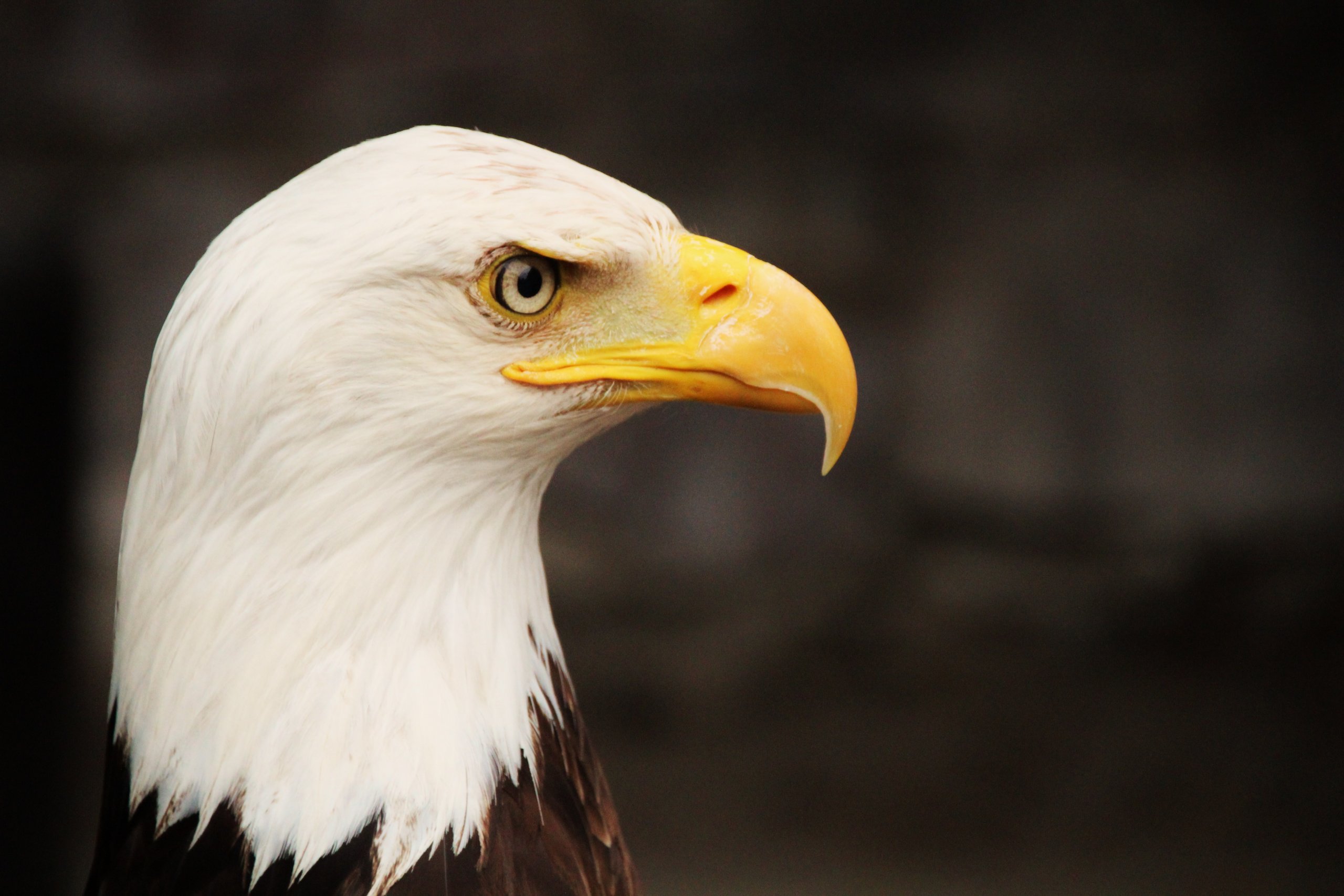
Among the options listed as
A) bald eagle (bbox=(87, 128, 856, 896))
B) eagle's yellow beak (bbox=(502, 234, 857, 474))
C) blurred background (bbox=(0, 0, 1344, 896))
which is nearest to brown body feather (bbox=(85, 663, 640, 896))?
bald eagle (bbox=(87, 128, 856, 896))

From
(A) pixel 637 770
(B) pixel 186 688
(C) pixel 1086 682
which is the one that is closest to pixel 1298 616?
(C) pixel 1086 682

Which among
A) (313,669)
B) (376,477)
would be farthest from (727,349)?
(313,669)

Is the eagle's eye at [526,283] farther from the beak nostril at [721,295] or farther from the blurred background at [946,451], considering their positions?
the blurred background at [946,451]

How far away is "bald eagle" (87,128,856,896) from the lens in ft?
3.10

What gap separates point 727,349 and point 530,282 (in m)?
0.18

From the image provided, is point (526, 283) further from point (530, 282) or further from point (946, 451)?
point (946, 451)

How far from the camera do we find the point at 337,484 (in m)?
0.97

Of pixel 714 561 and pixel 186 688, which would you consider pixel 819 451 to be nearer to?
pixel 714 561

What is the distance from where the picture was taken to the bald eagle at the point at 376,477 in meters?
0.94

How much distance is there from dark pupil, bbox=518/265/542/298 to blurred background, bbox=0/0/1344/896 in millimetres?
1858

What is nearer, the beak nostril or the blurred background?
the beak nostril

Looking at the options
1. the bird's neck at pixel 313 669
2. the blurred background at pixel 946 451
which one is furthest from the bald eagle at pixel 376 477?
the blurred background at pixel 946 451

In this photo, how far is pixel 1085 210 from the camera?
299cm

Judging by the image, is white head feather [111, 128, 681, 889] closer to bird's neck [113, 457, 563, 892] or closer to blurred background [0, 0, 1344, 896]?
A: bird's neck [113, 457, 563, 892]
